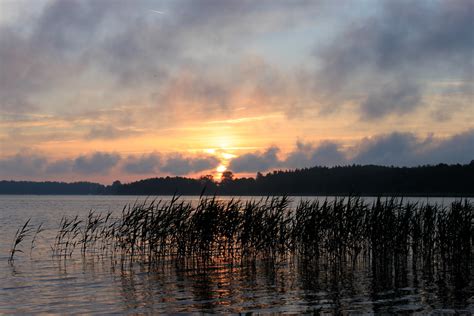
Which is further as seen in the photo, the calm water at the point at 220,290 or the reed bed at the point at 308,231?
the reed bed at the point at 308,231

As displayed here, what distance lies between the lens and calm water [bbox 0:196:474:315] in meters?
15.4

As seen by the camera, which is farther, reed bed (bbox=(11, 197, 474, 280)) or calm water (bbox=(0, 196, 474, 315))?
reed bed (bbox=(11, 197, 474, 280))

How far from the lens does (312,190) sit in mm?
140125

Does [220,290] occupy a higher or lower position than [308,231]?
lower

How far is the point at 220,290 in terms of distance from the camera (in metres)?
18.1

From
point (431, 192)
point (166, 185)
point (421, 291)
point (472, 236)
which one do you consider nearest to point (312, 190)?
point (431, 192)

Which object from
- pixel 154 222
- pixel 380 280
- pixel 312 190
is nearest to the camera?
pixel 380 280

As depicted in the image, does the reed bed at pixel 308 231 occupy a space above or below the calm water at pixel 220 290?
above

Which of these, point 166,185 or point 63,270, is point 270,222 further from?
point 166,185

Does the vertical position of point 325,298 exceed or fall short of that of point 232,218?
it falls short

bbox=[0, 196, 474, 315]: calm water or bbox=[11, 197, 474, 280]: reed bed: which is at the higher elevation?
bbox=[11, 197, 474, 280]: reed bed

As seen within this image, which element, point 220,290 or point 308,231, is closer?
point 220,290

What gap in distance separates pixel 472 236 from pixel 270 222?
10434 millimetres

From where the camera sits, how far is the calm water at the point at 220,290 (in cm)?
1541
